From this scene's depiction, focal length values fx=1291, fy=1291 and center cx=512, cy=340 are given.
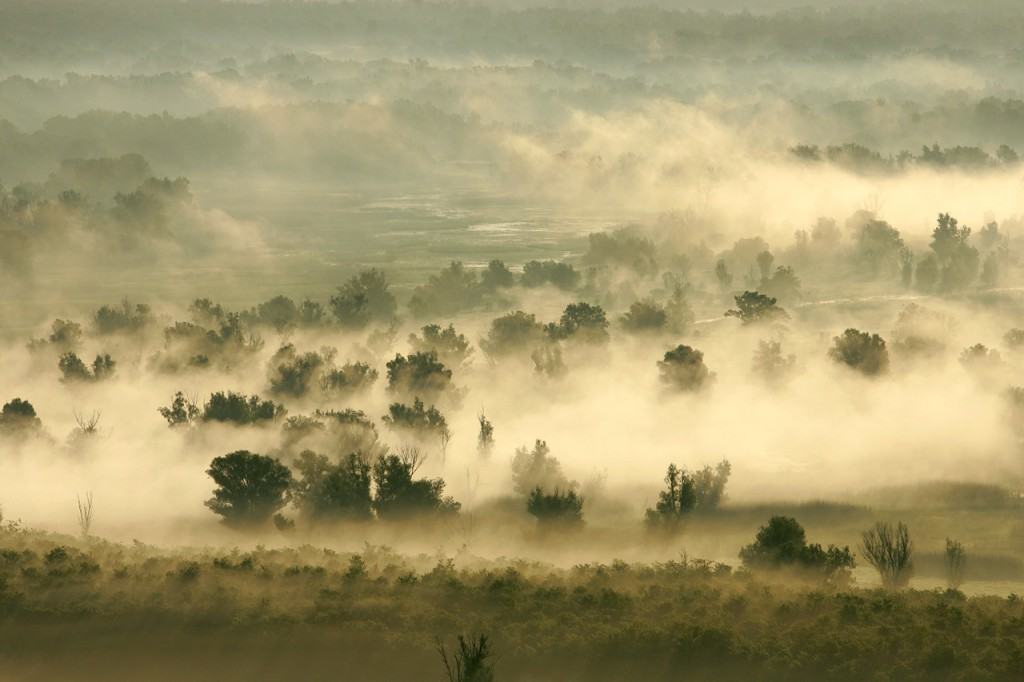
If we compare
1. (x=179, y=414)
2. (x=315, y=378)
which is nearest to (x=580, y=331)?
(x=315, y=378)

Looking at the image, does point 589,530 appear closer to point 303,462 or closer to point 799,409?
point 303,462

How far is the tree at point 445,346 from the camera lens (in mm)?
180625

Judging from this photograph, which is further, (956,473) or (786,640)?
(956,473)

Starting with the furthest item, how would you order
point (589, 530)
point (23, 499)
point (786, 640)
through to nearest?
1. point (23, 499)
2. point (589, 530)
3. point (786, 640)

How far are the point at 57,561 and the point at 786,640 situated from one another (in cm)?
4421

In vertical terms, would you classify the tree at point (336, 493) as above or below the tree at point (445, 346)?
below

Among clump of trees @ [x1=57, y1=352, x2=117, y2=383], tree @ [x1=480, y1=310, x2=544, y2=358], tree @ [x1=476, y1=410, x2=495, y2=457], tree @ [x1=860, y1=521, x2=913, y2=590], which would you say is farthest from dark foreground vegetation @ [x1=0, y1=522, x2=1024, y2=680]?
tree @ [x1=480, y1=310, x2=544, y2=358]

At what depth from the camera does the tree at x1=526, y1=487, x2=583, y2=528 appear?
109438 millimetres

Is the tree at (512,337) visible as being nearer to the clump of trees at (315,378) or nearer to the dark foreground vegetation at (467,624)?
the clump of trees at (315,378)

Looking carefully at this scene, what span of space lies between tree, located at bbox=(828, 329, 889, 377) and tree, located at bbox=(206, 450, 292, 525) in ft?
300

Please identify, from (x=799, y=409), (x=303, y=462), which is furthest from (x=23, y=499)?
(x=799, y=409)

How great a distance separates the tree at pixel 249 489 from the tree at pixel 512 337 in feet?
267

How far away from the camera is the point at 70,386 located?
172375 millimetres

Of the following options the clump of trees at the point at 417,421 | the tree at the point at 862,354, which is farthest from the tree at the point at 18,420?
the tree at the point at 862,354
